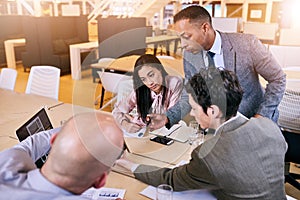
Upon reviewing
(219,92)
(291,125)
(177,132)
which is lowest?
(291,125)

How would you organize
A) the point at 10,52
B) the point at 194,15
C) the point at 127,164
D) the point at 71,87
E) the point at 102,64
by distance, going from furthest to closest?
the point at 10,52
the point at 71,87
the point at 102,64
the point at 194,15
the point at 127,164

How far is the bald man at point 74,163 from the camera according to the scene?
81cm

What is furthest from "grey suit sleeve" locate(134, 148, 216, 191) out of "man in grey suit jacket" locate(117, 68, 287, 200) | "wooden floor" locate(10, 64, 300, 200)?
"wooden floor" locate(10, 64, 300, 200)

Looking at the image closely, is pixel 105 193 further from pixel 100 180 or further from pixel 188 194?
pixel 100 180

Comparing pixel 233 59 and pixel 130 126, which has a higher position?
pixel 233 59

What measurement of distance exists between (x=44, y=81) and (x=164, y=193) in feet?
7.77

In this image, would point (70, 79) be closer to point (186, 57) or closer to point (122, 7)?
point (122, 7)

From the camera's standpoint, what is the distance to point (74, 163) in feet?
2.65

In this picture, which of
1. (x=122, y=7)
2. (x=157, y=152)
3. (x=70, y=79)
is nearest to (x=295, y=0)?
(x=122, y=7)

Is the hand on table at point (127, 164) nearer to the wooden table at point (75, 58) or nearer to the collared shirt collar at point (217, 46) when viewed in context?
the collared shirt collar at point (217, 46)

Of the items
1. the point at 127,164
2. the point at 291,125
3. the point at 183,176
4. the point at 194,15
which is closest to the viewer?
the point at 183,176

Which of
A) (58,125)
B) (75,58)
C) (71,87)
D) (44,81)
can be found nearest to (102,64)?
(71,87)

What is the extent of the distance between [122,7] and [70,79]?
12.9 feet

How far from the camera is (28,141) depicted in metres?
1.33
